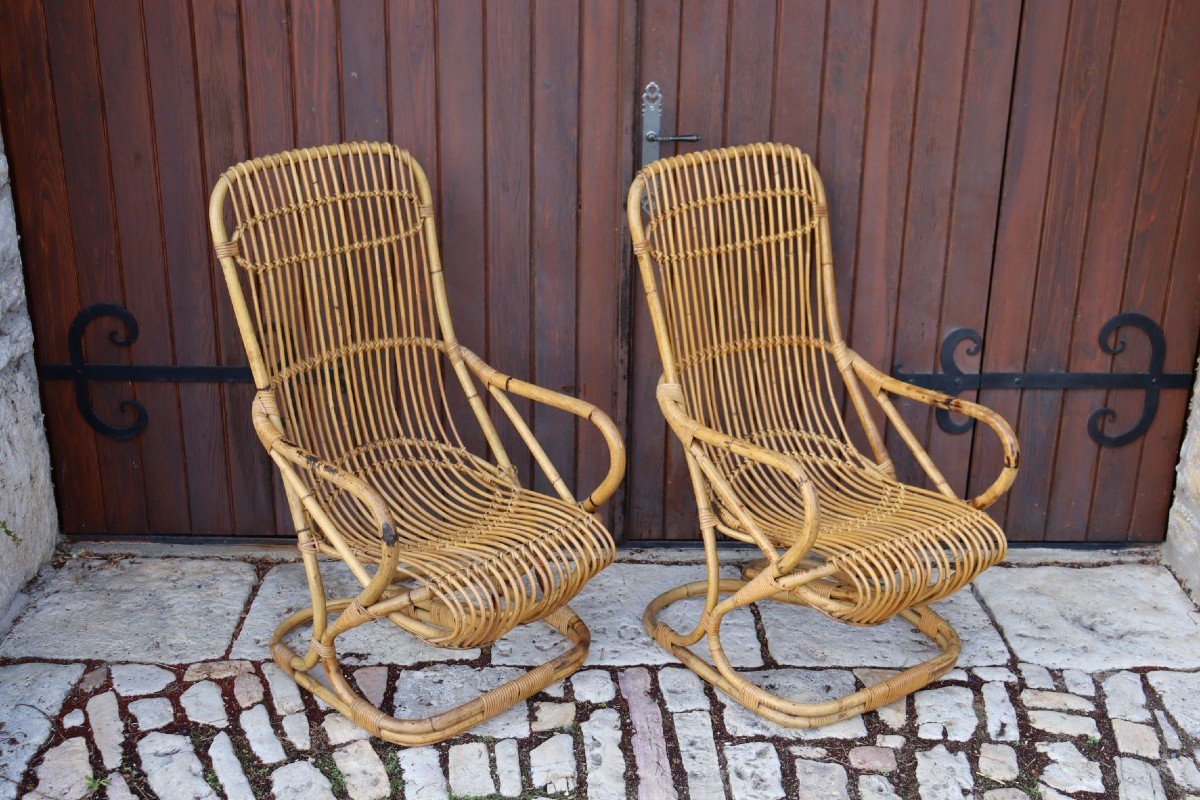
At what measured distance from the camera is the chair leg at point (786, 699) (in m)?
2.47

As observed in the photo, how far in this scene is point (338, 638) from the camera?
2771 millimetres

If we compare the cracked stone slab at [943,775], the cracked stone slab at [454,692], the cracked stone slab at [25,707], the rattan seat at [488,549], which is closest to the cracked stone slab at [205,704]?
the cracked stone slab at [25,707]

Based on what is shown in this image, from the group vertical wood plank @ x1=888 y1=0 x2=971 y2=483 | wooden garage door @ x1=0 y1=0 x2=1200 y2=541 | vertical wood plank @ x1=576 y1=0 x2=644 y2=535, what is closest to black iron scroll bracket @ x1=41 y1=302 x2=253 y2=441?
wooden garage door @ x1=0 y1=0 x2=1200 y2=541

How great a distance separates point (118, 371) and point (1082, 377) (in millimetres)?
2568

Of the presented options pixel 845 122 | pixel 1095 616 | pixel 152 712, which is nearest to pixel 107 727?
pixel 152 712

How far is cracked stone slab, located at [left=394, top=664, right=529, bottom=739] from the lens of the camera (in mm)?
2492

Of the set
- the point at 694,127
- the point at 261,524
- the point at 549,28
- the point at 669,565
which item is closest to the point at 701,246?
the point at 694,127

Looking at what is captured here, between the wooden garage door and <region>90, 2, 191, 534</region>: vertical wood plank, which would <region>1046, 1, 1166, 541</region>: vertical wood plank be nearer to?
the wooden garage door

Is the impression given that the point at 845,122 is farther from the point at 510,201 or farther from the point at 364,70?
the point at 364,70

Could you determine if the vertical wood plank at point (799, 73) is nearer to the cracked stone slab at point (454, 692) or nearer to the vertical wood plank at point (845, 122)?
the vertical wood plank at point (845, 122)

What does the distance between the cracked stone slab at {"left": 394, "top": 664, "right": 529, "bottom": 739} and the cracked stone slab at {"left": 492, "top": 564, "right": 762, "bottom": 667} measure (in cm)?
8

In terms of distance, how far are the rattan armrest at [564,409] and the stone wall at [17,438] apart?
3.76 feet

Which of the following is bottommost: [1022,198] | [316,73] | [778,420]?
[778,420]

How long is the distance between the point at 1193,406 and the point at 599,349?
1.62 m
